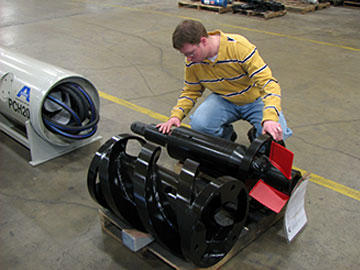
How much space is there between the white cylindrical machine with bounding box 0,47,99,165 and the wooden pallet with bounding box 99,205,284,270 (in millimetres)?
928

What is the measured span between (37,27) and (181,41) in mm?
6382

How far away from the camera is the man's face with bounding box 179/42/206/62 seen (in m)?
2.10

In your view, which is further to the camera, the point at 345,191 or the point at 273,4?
the point at 273,4

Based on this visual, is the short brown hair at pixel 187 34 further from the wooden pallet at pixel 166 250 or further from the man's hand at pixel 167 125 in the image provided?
the wooden pallet at pixel 166 250

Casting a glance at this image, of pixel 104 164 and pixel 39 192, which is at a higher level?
pixel 104 164

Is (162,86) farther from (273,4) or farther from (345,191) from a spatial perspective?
(273,4)

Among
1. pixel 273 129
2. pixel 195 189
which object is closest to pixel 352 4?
pixel 273 129

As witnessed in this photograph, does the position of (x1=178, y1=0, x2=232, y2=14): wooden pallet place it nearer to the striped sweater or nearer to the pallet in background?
the pallet in background

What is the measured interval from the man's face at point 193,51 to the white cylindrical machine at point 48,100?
1087 millimetres

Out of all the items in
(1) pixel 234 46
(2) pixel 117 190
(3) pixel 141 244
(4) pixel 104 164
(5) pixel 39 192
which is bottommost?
(5) pixel 39 192

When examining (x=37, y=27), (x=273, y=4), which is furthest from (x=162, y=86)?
(x=273, y=4)

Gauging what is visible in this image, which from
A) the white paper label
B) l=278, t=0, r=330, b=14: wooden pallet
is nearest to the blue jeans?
the white paper label

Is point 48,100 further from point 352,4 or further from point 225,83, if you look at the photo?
point 352,4

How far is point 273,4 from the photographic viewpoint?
831cm
